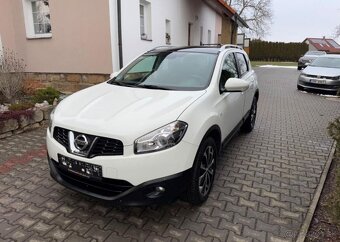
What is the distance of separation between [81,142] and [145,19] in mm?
8177

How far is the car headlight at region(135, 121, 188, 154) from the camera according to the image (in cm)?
265

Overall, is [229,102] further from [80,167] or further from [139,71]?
[80,167]

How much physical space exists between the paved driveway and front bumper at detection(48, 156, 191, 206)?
0.48 feet

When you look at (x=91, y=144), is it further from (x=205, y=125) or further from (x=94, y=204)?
(x=205, y=125)

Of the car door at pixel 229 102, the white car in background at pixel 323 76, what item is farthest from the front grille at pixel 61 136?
the white car in background at pixel 323 76

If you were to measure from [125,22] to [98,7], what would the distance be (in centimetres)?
83

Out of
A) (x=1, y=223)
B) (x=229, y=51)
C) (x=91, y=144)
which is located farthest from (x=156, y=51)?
(x=1, y=223)

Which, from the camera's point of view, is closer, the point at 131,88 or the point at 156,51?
the point at 131,88

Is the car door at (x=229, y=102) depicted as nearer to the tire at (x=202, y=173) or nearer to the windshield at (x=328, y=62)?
the tire at (x=202, y=173)

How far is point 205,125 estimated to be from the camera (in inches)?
123

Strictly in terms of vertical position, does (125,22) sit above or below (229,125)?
above

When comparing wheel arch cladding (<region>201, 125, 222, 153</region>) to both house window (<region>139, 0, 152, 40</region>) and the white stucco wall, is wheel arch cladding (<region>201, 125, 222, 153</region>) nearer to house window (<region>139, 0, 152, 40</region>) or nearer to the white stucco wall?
the white stucco wall

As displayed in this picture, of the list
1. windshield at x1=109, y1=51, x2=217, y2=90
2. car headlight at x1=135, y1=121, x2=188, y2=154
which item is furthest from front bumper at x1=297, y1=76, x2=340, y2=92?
car headlight at x1=135, y1=121, x2=188, y2=154

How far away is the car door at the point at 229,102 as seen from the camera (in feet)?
12.5
